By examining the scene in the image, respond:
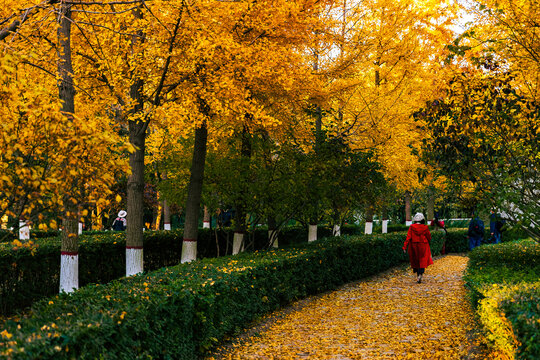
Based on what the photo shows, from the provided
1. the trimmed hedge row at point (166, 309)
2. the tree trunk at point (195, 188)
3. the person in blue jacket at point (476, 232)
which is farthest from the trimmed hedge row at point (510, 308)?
the person in blue jacket at point (476, 232)

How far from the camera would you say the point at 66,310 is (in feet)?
15.4

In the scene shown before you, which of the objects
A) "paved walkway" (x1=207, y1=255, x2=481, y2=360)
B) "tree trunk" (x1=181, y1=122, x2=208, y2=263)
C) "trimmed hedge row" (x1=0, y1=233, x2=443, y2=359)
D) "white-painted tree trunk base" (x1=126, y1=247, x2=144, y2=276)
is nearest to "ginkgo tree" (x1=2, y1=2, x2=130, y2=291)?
A: "trimmed hedge row" (x1=0, y1=233, x2=443, y2=359)

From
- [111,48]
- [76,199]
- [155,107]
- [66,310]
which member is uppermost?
[111,48]

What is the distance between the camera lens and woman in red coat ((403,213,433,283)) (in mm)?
12289

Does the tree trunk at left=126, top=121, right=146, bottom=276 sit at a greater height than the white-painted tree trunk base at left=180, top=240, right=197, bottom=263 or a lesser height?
greater

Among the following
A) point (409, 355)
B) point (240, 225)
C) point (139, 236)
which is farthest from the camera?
point (240, 225)

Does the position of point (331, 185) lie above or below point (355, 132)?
below

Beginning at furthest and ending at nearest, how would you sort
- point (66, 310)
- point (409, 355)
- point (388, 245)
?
point (388, 245)
point (409, 355)
point (66, 310)

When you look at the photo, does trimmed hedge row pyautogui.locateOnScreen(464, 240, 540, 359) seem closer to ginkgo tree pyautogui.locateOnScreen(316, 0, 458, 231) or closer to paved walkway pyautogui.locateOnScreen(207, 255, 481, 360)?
paved walkway pyautogui.locateOnScreen(207, 255, 481, 360)

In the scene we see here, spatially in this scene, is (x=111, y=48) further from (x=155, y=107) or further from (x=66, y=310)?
(x=66, y=310)

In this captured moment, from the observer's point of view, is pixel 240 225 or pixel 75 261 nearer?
pixel 75 261

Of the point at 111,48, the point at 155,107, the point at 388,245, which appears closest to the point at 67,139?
the point at 155,107

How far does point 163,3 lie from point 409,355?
668cm

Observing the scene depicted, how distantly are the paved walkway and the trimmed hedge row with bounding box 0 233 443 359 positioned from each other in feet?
1.13
